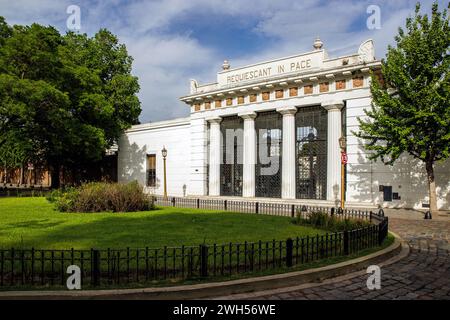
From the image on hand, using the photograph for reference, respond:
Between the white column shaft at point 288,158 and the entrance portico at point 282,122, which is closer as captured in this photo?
the entrance portico at point 282,122

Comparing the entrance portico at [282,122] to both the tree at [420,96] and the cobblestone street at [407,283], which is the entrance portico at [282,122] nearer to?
the tree at [420,96]

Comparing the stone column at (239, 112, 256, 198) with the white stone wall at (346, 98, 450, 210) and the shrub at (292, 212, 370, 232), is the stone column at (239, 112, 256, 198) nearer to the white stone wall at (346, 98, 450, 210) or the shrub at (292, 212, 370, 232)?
the white stone wall at (346, 98, 450, 210)

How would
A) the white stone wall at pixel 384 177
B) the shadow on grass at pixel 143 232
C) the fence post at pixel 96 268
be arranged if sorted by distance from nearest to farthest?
the fence post at pixel 96 268, the shadow on grass at pixel 143 232, the white stone wall at pixel 384 177

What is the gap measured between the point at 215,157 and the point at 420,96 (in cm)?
1589

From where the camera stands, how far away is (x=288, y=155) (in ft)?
79.7

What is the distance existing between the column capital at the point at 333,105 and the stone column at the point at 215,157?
29.6ft

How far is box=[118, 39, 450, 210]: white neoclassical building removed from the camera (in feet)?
68.3

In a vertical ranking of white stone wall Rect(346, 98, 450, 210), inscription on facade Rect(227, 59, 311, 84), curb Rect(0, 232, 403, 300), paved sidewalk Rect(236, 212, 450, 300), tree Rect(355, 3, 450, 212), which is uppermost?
inscription on facade Rect(227, 59, 311, 84)

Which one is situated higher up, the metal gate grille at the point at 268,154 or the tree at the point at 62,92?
the tree at the point at 62,92

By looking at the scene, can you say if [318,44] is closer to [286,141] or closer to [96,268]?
[286,141]

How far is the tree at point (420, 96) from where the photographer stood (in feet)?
52.3

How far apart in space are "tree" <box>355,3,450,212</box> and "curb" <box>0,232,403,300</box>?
11.3 metres

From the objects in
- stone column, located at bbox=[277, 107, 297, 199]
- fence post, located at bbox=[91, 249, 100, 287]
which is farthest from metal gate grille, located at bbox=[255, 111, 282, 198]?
fence post, located at bbox=[91, 249, 100, 287]

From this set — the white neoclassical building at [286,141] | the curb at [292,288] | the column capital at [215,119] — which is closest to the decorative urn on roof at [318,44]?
the white neoclassical building at [286,141]
